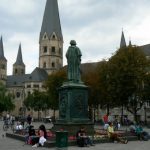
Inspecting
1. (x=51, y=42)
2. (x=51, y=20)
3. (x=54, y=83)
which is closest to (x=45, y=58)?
(x=51, y=42)

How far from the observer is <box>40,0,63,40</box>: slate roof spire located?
143375 mm

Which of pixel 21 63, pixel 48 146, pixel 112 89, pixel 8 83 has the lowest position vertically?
pixel 48 146

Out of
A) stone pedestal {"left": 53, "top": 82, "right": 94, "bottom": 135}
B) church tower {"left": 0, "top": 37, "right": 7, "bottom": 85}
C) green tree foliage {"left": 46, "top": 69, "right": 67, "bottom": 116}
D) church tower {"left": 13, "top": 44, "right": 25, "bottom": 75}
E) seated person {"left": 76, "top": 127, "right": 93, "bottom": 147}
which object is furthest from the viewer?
church tower {"left": 13, "top": 44, "right": 25, "bottom": 75}

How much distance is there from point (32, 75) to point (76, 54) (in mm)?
118641

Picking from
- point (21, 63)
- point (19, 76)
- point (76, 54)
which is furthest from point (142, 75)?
point (21, 63)

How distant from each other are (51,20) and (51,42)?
10520 millimetres

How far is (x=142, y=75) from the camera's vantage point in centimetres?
5822

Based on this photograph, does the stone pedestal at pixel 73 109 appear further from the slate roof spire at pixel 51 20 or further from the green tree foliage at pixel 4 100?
the slate roof spire at pixel 51 20

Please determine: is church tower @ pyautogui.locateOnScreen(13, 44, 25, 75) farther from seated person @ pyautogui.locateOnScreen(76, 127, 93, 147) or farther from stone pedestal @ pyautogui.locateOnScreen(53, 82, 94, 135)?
seated person @ pyautogui.locateOnScreen(76, 127, 93, 147)

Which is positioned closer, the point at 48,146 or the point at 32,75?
the point at 48,146

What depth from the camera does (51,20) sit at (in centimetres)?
14462

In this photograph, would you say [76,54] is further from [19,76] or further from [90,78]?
[19,76]

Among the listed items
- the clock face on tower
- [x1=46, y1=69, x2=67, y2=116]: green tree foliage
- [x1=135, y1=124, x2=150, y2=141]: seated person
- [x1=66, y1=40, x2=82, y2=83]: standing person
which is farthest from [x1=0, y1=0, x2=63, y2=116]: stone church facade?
[x1=135, y1=124, x2=150, y2=141]: seated person

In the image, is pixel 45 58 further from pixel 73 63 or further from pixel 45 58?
pixel 73 63
